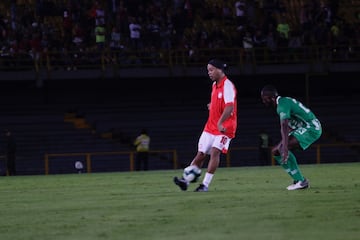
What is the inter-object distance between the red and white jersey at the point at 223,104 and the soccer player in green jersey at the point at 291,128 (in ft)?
1.55

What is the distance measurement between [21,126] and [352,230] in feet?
95.1

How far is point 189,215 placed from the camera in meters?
10.9

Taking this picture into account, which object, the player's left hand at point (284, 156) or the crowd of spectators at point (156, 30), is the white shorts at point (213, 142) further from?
the crowd of spectators at point (156, 30)

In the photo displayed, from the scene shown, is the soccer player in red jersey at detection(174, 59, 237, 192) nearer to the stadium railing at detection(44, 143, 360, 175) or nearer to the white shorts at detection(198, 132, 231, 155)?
the white shorts at detection(198, 132, 231, 155)

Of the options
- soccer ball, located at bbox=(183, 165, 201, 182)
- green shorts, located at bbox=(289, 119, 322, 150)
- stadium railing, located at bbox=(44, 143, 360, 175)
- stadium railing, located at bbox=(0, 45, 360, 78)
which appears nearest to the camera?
soccer ball, located at bbox=(183, 165, 201, 182)

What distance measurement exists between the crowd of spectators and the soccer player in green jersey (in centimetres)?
2063

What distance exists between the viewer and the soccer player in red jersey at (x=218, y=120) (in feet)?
48.2

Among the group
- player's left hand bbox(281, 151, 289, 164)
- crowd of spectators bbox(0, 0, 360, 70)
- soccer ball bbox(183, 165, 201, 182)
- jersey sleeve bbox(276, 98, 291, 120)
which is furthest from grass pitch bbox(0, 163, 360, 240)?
crowd of spectators bbox(0, 0, 360, 70)

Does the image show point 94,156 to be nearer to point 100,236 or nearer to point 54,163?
point 54,163

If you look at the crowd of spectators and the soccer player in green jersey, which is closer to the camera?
the soccer player in green jersey

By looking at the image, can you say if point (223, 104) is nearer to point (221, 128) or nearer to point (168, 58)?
point (221, 128)

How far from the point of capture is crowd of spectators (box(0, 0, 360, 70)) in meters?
35.9

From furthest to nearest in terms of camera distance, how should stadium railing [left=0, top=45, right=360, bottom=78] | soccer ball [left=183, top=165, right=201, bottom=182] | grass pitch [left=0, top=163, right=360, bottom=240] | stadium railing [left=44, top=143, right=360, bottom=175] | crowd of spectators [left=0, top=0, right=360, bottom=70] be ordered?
stadium railing [left=0, top=45, right=360, bottom=78] → crowd of spectators [left=0, top=0, right=360, bottom=70] → stadium railing [left=44, top=143, right=360, bottom=175] → soccer ball [left=183, top=165, right=201, bottom=182] → grass pitch [left=0, top=163, right=360, bottom=240]

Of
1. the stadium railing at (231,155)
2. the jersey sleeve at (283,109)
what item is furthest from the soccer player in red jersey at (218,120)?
the stadium railing at (231,155)
